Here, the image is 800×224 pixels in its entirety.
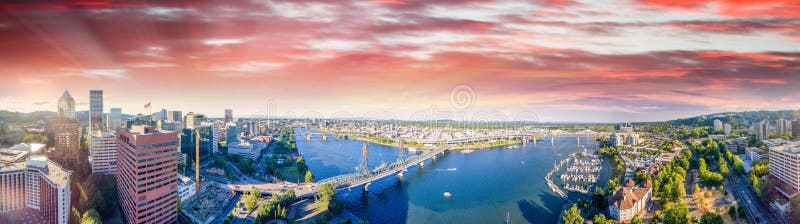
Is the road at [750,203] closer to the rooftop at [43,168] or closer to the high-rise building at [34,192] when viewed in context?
the high-rise building at [34,192]

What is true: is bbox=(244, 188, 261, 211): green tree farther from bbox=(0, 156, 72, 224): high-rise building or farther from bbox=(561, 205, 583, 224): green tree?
bbox=(561, 205, 583, 224): green tree

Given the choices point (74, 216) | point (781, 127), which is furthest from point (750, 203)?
point (74, 216)

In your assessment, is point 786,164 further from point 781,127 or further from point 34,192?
point 34,192

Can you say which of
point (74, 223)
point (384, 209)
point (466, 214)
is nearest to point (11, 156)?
point (74, 223)

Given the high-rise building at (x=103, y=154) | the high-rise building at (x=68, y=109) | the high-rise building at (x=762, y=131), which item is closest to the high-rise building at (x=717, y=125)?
the high-rise building at (x=762, y=131)

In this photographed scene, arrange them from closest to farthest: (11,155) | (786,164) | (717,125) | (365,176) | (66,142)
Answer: (11,155), (786,164), (66,142), (365,176), (717,125)

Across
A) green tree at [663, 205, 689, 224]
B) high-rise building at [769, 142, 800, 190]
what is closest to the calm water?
green tree at [663, 205, 689, 224]

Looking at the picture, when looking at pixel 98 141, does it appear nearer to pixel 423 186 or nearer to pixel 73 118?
pixel 73 118

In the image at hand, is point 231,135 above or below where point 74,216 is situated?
above
